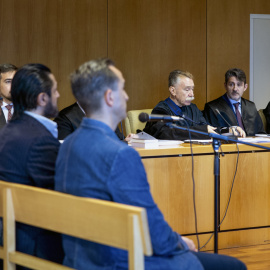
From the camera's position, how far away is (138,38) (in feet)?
22.7

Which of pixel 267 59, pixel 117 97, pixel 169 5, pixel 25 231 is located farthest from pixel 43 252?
pixel 267 59

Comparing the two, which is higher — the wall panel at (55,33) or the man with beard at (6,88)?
the wall panel at (55,33)

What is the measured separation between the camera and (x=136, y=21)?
22.7 feet

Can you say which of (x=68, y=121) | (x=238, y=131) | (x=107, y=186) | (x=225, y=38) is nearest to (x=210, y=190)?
(x=238, y=131)

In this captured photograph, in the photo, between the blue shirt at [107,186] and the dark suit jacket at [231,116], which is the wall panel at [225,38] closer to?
the dark suit jacket at [231,116]

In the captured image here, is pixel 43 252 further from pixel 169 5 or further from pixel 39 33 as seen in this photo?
pixel 169 5

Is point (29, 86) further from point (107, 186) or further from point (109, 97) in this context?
point (107, 186)

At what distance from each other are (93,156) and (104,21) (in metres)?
4.99

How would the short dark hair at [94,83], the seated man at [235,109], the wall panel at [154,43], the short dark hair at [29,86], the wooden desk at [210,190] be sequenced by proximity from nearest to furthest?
the short dark hair at [94,83], the short dark hair at [29,86], the wooden desk at [210,190], the seated man at [235,109], the wall panel at [154,43]

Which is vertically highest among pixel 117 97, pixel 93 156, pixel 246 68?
pixel 246 68

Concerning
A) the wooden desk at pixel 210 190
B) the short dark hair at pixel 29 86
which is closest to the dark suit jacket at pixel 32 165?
the short dark hair at pixel 29 86

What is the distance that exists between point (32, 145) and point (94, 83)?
0.43m

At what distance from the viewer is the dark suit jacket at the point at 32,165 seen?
234 centimetres

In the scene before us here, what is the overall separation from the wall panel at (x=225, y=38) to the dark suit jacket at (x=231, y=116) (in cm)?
123
